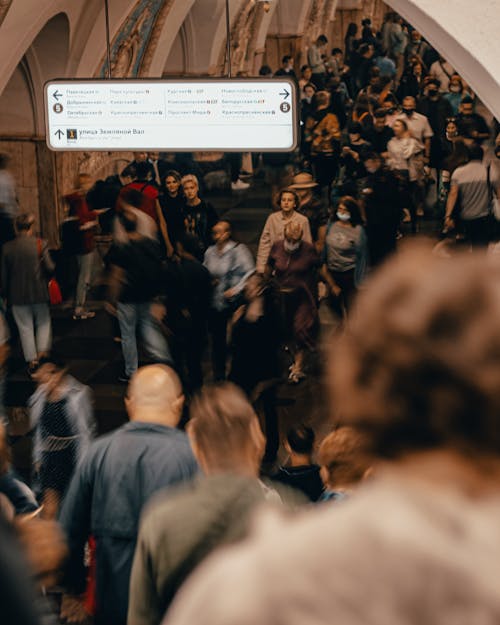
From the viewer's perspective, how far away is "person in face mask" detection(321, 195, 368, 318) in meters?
8.85

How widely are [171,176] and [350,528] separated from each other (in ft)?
31.5

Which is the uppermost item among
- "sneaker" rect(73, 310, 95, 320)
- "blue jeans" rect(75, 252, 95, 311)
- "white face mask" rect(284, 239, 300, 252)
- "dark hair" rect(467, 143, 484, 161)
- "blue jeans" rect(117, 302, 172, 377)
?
"dark hair" rect(467, 143, 484, 161)

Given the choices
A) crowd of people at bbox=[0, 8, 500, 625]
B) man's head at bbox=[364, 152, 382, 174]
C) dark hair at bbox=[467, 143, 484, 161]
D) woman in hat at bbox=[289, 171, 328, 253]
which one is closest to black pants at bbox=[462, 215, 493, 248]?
crowd of people at bbox=[0, 8, 500, 625]

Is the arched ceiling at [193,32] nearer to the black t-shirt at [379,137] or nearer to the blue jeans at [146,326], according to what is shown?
the blue jeans at [146,326]

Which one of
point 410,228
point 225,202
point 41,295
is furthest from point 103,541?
point 225,202

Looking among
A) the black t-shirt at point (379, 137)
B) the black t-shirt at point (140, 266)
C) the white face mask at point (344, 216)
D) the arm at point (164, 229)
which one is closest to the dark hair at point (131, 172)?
the arm at point (164, 229)

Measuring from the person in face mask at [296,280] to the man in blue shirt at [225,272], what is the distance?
0.48 m

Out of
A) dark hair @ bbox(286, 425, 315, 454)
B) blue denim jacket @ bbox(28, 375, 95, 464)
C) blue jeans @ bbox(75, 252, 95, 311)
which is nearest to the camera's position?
dark hair @ bbox(286, 425, 315, 454)

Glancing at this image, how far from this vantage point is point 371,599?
88cm

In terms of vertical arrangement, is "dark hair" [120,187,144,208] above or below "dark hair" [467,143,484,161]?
below

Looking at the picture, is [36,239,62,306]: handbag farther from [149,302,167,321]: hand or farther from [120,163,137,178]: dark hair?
[149,302,167,321]: hand

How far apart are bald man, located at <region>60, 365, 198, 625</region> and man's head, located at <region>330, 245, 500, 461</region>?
2.22 meters

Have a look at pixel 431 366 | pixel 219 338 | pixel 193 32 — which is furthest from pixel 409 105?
pixel 431 366

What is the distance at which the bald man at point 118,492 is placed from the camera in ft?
10.5
